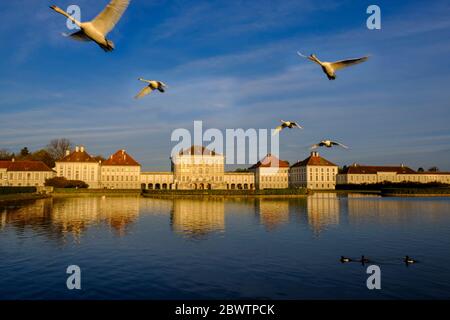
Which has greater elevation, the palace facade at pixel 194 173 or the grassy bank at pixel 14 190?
the palace facade at pixel 194 173

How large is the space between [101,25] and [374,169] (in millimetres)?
120829

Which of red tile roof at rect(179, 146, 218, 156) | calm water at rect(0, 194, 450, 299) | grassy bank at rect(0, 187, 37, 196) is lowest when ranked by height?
calm water at rect(0, 194, 450, 299)

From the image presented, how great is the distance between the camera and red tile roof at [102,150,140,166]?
3671 inches

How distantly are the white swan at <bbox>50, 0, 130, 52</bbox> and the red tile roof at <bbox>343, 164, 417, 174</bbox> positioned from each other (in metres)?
115

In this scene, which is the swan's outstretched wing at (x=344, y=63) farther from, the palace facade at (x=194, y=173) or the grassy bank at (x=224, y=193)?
the palace facade at (x=194, y=173)

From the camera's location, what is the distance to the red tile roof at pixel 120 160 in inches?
3671

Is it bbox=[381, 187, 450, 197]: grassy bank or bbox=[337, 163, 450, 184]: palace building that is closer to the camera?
bbox=[381, 187, 450, 197]: grassy bank

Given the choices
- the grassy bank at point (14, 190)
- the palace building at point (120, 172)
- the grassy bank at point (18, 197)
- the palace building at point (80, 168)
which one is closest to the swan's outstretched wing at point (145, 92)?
the grassy bank at point (18, 197)

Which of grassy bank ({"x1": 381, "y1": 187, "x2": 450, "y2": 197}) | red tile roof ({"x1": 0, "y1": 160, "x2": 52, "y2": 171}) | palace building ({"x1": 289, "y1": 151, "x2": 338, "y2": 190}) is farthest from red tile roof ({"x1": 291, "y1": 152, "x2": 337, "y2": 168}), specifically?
red tile roof ({"x1": 0, "y1": 160, "x2": 52, "y2": 171})

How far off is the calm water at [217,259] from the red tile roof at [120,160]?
219 feet

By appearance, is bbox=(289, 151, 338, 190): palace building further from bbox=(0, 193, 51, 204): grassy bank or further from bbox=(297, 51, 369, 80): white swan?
bbox=(297, 51, 369, 80): white swan

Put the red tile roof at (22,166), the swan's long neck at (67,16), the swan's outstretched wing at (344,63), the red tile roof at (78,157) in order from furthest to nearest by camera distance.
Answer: the red tile roof at (78,157), the red tile roof at (22,166), the swan's outstretched wing at (344,63), the swan's long neck at (67,16)

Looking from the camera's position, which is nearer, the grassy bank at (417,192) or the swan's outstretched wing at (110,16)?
the swan's outstretched wing at (110,16)
